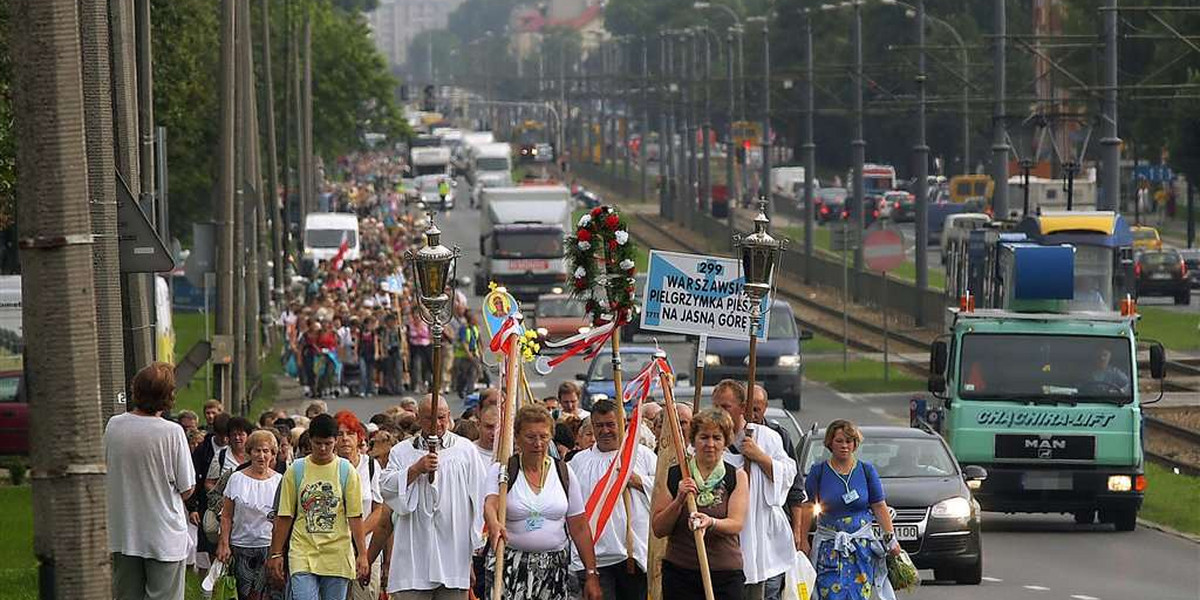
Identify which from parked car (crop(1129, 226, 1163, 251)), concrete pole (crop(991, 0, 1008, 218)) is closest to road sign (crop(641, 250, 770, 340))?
concrete pole (crop(991, 0, 1008, 218))

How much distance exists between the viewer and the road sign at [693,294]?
14.8 m

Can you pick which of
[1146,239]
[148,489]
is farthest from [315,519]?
[1146,239]

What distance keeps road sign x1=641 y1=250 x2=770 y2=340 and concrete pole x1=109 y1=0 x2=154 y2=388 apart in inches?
222

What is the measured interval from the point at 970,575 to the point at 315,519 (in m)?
8.96

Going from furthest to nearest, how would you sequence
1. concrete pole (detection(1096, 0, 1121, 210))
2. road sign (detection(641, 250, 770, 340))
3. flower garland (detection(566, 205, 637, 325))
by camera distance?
concrete pole (detection(1096, 0, 1121, 210)), road sign (detection(641, 250, 770, 340)), flower garland (detection(566, 205, 637, 325))

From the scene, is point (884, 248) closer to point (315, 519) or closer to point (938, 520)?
point (938, 520)

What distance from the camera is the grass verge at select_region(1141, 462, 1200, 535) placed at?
26.8 meters

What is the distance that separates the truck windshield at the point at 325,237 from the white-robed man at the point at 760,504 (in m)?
63.9

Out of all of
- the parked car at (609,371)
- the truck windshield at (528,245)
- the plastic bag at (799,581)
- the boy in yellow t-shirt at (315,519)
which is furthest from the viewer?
the truck windshield at (528,245)

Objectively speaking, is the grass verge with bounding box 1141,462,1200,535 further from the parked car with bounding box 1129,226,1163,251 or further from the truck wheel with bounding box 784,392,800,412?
the parked car with bounding box 1129,226,1163,251

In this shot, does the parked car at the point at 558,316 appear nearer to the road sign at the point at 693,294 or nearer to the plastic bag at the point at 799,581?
the road sign at the point at 693,294

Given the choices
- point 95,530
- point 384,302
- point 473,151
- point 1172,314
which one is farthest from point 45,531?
point 473,151

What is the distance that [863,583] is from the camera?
14.3 m

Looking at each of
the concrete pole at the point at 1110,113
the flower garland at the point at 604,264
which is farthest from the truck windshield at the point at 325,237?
the flower garland at the point at 604,264
